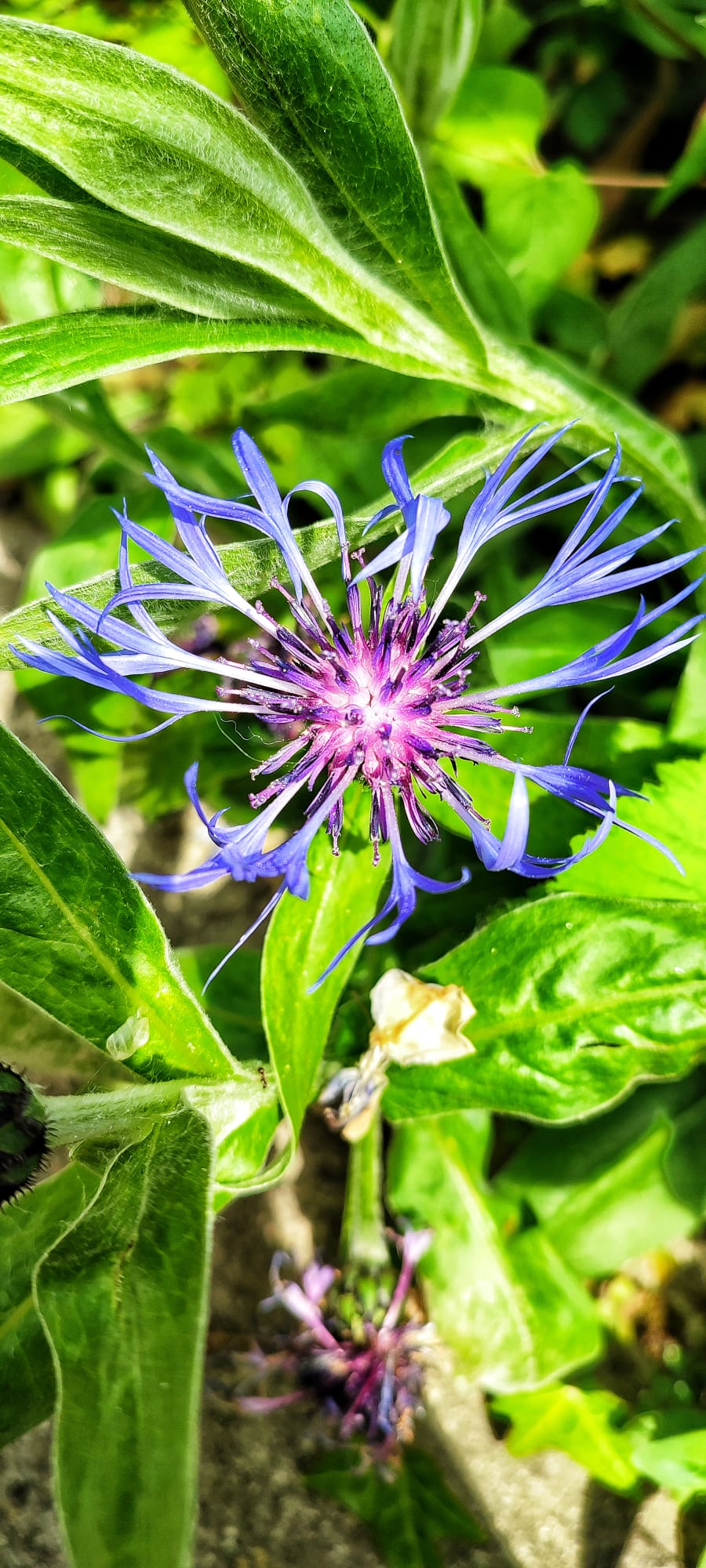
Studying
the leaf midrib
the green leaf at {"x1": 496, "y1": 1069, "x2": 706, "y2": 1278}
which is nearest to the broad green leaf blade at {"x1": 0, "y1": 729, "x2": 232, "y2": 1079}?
the leaf midrib

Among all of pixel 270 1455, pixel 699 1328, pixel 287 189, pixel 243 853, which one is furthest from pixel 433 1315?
pixel 287 189

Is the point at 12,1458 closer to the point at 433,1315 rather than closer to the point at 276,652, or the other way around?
the point at 433,1315

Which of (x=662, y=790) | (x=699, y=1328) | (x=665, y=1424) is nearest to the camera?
(x=662, y=790)

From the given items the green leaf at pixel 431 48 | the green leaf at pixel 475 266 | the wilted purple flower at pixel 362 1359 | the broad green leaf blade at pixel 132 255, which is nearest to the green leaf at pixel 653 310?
the green leaf at pixel 475 266

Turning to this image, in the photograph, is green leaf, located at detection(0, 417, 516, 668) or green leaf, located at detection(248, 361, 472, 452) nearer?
green leaf, located at detection(0, 417, 516, 668)

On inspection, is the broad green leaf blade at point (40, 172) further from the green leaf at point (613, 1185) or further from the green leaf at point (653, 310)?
the green leaf at point (613, 1185)

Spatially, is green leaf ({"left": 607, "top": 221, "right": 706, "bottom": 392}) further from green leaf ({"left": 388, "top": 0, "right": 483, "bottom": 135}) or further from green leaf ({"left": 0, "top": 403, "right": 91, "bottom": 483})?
green leaf ({"left": 0, "top": 403, "right": 91, "bottom": 483})

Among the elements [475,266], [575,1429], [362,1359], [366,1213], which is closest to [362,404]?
[475,266]
